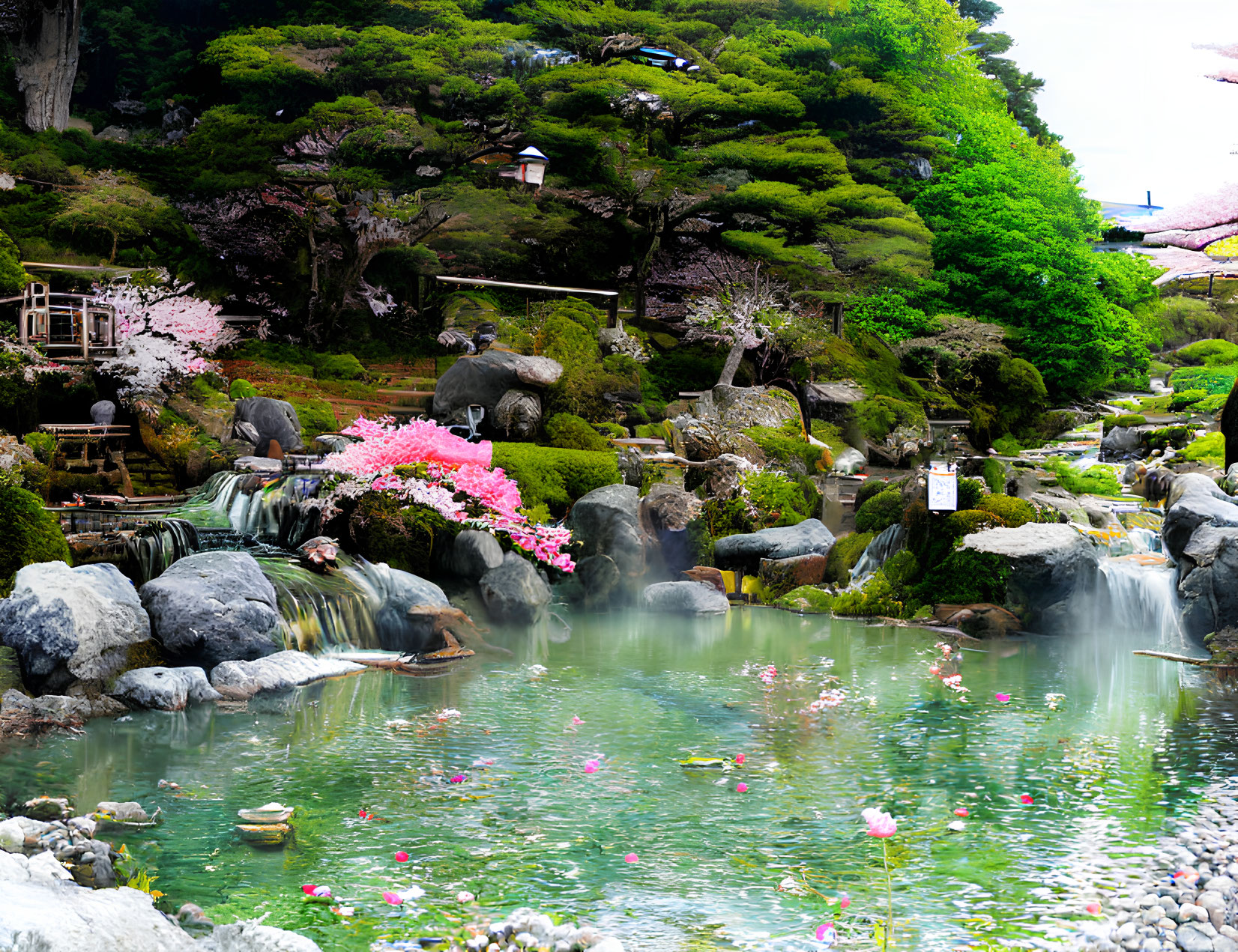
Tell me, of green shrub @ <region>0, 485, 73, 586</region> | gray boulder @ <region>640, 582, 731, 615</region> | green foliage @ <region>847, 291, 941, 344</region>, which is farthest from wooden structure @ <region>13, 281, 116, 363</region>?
green foliage @ <region>847, 291, 941, 344</region>

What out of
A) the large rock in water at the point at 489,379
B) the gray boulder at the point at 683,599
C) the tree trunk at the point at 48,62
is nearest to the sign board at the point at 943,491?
the gray boulder at the point at 683,599

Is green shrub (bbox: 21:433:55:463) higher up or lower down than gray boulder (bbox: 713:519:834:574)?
higher up

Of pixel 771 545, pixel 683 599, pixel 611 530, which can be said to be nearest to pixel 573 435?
pixel 611 530

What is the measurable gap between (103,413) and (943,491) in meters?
9.32

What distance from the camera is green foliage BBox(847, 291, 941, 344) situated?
746 inches

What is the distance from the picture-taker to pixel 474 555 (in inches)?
407

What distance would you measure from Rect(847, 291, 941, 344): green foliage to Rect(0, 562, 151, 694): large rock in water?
47.9 feet

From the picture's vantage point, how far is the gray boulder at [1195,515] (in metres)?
9.69

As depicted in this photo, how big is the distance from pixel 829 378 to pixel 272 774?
46.3 ft

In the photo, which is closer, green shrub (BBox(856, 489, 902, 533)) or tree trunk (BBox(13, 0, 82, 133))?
green shrub (BBox(856, 489, 902, 533))

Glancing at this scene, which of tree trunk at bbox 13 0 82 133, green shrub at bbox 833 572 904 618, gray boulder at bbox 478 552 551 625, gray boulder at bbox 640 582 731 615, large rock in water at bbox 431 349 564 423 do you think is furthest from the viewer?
tree trunk at bbox 13 0 82 133

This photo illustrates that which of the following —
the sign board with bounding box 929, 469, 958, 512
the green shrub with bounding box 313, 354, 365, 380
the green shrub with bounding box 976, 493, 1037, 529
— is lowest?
the green shrub with bounding box 976, 493, 1037, 529

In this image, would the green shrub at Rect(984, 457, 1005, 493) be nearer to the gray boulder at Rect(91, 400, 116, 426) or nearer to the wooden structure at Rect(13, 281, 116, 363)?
the gray boulder at Rect(91, 400, 116, 426)

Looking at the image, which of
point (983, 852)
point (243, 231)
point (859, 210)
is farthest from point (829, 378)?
point (983, 852)
